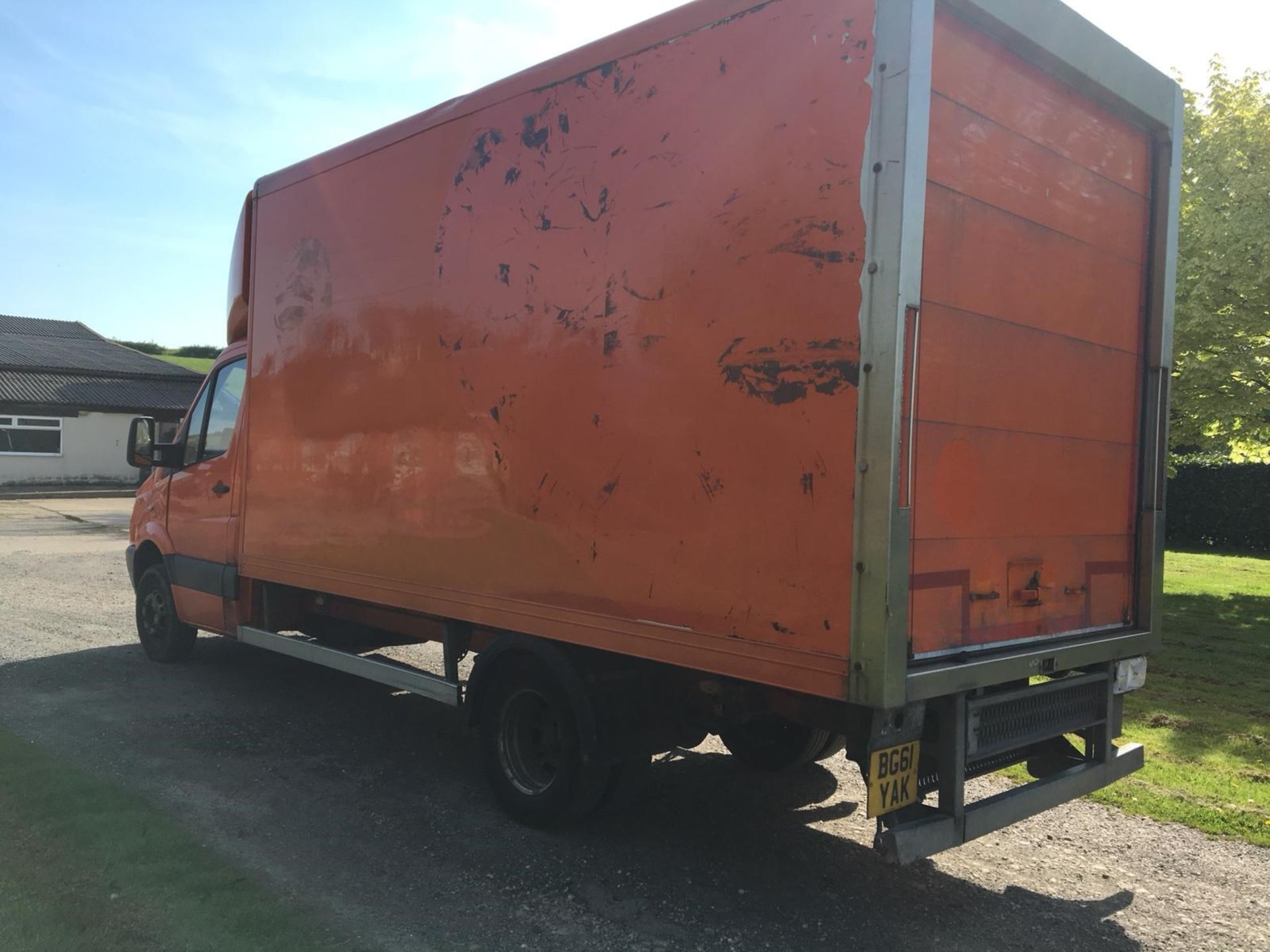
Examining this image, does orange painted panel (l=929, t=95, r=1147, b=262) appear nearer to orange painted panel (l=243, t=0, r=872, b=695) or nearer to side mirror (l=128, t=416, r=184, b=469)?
orange painted panel (l=243, t=0, r=872, b=695)

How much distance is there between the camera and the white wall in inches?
1302

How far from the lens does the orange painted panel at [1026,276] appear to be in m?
3.49

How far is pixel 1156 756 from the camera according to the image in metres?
5.90

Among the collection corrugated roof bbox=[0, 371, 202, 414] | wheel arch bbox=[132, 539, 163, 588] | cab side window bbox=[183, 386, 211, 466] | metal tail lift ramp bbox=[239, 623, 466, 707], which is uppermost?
corrugated roof bbox=[0, 371, 202, 414]

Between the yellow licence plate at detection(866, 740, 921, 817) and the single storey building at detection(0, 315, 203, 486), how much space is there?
Result: 3472 centimetres

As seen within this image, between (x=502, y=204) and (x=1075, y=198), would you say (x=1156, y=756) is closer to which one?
(x=1075, y=198)

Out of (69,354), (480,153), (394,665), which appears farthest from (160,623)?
(69,354)

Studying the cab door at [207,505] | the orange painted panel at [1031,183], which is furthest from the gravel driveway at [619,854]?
the orange painted panel at [1031,183]

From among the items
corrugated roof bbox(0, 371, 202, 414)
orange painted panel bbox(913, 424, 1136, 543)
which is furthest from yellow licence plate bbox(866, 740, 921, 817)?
corrugated roof bbox(0, 371, 202, 414)

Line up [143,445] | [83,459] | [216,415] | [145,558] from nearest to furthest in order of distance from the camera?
[216,415] → [143,445] → [145,558] → [83,459]

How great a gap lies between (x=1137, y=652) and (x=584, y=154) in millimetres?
3234

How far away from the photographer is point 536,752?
15.1ft

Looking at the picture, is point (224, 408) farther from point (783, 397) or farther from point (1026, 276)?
point (1026, 276)

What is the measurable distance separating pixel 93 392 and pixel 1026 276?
38.9 meters
